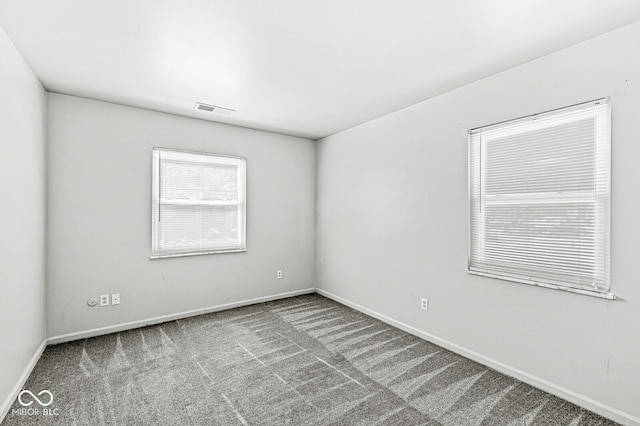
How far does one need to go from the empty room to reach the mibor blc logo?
1 cm

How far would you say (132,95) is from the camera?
308 cm

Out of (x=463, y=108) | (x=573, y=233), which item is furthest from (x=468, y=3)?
(x=573, y=233)

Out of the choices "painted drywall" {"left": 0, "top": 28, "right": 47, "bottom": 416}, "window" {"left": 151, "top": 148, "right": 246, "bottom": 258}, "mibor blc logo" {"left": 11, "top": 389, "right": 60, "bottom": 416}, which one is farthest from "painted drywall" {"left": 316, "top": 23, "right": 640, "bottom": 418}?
"painted drywall" {"left": 0, "top": 28, "right": 47, "bottom": 416}

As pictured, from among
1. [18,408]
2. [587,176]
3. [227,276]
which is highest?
[587,176]

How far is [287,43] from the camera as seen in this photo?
6.99 feet

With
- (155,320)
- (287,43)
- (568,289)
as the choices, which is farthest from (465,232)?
(155,320)

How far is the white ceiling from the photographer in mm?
1772

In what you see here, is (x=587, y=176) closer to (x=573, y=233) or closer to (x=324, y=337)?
(x=573, y=233)

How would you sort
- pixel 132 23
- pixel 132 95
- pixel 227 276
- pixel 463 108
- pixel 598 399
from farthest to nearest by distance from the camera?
pixel 227 276
pixel 132 95
pixel 463 108
pixel 598 399
pixel 132 23

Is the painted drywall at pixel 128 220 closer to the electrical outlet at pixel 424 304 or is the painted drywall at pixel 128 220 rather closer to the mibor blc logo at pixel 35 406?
the mibor blc logo at pixel 35 406

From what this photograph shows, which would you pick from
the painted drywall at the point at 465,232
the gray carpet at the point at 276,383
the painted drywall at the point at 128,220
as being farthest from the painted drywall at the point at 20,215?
the painted drywall at the point at 465,232

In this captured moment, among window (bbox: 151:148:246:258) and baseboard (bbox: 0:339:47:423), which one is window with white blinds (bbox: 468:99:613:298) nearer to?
window (bbox: 151:148:246:258)

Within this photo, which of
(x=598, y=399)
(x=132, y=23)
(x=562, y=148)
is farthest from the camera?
(x=562, y=148)

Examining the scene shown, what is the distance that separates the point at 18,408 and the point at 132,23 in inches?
104
